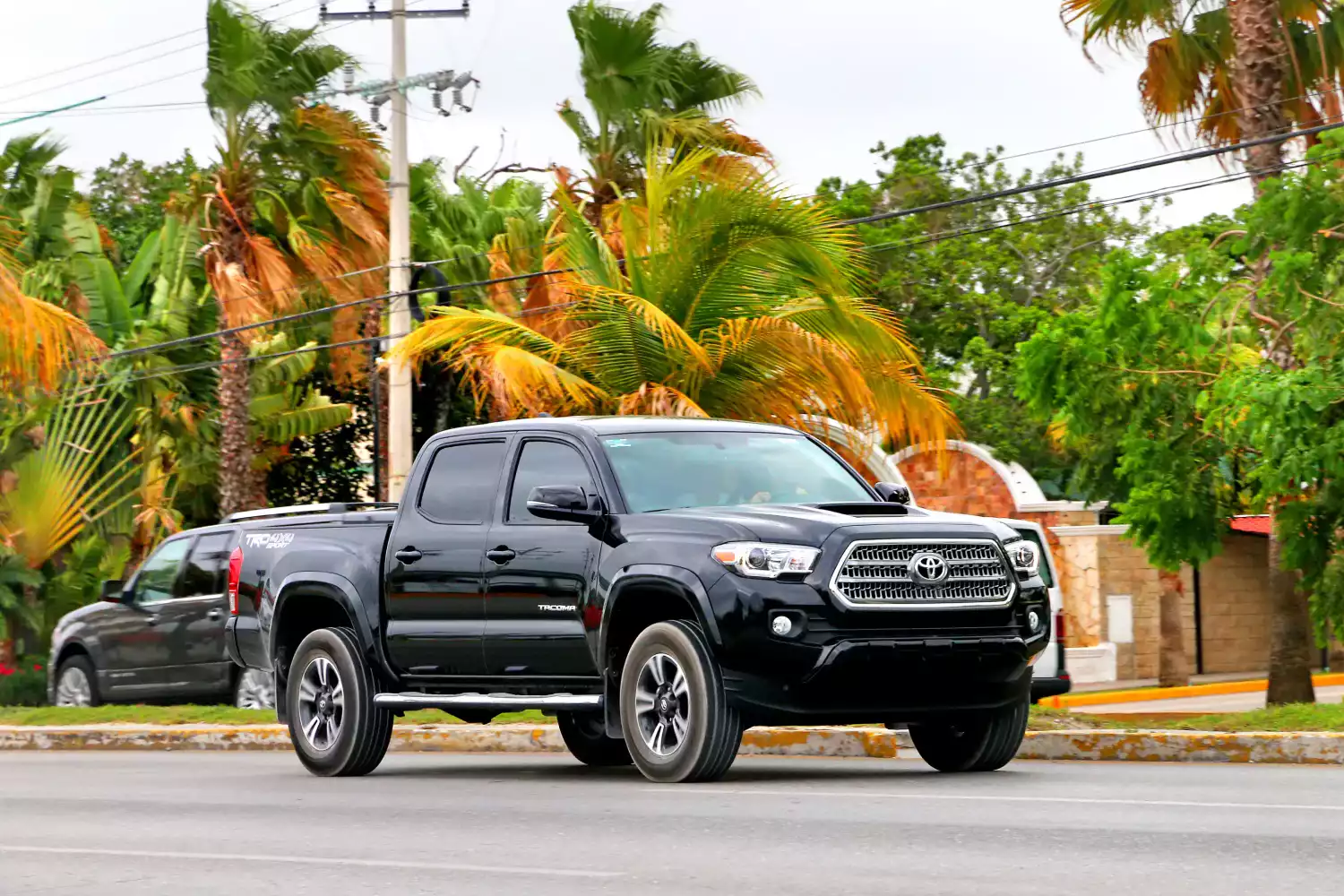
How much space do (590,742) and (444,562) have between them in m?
1.96

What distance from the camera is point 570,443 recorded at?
1206 centimetres

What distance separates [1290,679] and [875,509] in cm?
1180

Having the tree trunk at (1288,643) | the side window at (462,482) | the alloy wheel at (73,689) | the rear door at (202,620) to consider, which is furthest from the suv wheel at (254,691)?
the tree trunk at (1288,643)

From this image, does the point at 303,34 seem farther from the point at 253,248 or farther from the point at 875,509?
the point at 875,509

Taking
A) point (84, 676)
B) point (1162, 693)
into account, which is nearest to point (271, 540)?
point (84, 676)

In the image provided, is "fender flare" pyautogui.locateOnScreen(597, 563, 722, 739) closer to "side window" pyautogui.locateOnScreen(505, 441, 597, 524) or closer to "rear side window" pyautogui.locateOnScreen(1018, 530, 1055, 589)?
"side window" pyautogui.locateOnScreen(505, 441, 597, 524)

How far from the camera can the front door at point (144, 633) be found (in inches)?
793

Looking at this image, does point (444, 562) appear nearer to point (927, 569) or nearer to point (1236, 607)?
point (927, 569)

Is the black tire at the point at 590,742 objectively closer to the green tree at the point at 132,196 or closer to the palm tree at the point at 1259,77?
the palm tree at the point at 1259,77

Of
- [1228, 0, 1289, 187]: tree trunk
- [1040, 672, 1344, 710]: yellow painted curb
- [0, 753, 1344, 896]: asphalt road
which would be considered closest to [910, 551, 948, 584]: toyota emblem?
[0, 753, 1344, 896]: asphalt road

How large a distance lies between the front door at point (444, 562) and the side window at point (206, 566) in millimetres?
7230

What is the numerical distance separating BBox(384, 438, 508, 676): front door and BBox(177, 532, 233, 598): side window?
723 cm

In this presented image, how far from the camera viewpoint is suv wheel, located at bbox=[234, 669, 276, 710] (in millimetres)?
19297

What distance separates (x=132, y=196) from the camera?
53875 mm
